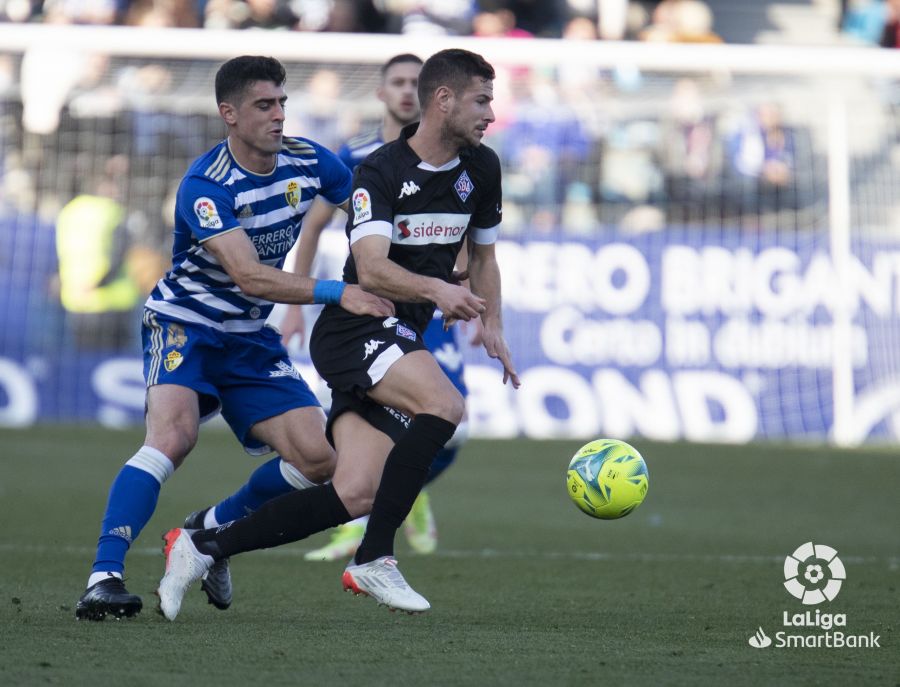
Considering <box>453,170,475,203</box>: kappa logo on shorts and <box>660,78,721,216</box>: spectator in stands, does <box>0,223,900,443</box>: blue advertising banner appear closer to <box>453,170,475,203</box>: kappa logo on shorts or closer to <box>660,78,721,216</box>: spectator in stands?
<box>660,78,721,216</box>: spectator in stands

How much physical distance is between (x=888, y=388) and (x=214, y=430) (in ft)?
22.4

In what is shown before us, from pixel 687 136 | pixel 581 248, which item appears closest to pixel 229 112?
pixel 581 248

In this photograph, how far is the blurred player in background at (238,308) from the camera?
5707 mm

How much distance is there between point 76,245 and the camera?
15.9 metres

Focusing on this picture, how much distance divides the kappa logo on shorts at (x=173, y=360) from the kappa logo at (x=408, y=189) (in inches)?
40.6

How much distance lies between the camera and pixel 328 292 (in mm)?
5652

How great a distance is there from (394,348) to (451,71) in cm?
105

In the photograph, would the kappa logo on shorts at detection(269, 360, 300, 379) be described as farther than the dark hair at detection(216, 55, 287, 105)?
Yes

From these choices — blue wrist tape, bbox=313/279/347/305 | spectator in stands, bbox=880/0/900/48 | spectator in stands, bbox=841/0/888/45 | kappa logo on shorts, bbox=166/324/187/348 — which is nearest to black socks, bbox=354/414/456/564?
blue wrist tape, bbox=313/279/347/305

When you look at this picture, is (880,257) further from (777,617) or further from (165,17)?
(777,617)

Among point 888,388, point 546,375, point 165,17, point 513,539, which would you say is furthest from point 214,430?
point 513,539

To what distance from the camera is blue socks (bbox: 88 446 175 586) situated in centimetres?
556

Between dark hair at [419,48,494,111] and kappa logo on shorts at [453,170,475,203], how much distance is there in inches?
11.5

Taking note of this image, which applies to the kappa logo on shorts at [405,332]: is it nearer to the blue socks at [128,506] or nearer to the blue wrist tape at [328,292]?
the blue wrist tape at [328,292]
